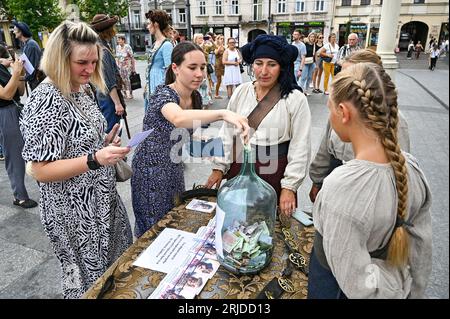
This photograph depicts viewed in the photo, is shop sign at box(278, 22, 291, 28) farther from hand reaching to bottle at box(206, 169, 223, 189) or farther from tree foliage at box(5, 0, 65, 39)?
hand reaching to bottle at box(206, 169, 223, 189)

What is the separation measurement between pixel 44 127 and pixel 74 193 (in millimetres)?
355

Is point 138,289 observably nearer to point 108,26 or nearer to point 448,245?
point 448,245

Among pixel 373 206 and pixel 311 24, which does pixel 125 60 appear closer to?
pixel 373 206

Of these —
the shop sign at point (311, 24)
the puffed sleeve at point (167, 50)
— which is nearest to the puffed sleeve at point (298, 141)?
the puffed sleeve at point (167, 50)

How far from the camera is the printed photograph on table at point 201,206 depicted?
1.61 meters

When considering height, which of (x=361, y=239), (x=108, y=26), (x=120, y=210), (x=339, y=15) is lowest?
(x=120, y=210)

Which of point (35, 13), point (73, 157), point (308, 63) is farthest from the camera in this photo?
point (35, 13)

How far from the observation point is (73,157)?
145 centimetres

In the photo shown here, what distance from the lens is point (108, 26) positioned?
3570 mm

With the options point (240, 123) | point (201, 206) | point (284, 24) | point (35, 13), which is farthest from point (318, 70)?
point (284, 24)

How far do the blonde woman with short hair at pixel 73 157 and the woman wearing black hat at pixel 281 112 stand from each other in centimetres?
79

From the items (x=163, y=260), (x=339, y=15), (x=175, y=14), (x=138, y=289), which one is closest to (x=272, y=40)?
(x=163, y=260)
